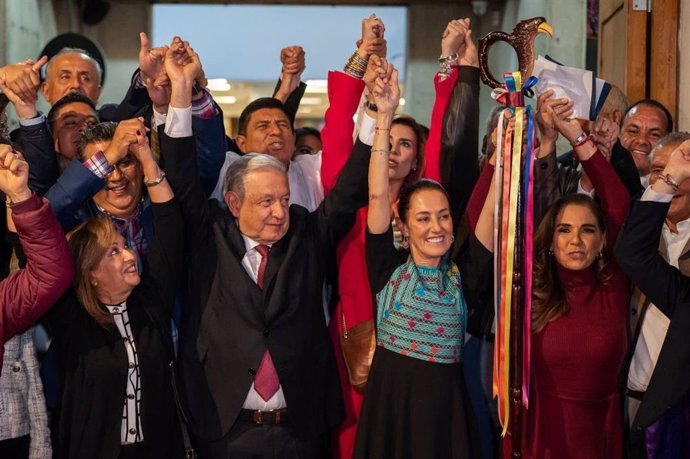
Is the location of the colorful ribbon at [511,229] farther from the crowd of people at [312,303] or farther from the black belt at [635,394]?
the black belt at [635,394]

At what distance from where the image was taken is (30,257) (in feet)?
8.43

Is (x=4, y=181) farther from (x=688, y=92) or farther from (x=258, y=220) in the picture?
(x=688, y=92)

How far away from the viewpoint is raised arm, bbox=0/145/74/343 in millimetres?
2502

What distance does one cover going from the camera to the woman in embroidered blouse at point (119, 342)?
2.74m

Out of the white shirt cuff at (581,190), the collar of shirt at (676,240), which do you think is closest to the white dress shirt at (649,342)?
the collar of shirt at (676,240)

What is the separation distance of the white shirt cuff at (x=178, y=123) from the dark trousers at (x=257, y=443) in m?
0.92

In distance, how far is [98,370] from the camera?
274 cm

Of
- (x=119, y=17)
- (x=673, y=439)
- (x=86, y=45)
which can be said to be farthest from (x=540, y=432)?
(x=119, y=17)

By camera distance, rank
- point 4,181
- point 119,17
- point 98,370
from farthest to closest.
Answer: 1. point 119,17
2. point 98,370
3. point 4,181

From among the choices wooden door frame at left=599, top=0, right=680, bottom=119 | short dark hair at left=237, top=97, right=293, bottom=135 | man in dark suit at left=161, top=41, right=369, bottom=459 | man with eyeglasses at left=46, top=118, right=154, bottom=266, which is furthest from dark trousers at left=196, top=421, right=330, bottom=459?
wooden door frame at left=599, top=0, right=680, bottom=119

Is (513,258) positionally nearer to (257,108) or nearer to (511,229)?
(511,229)

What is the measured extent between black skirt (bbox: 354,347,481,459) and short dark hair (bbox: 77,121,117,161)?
3.89 feet

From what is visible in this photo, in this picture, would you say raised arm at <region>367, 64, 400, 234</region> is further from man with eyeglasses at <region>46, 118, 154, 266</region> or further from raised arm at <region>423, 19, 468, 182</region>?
man with eyeglasses at <region>46, 118, 154, 266</region>

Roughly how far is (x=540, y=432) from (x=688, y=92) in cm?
185
